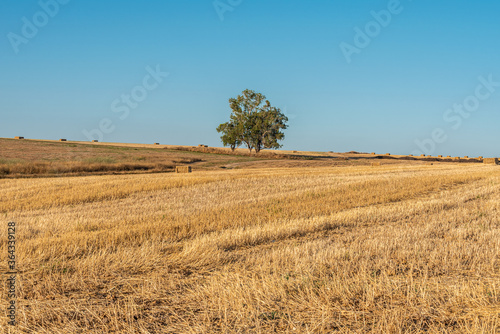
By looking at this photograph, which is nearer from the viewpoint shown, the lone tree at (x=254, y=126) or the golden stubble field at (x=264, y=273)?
the golden stubble field at (x=264, y=273)

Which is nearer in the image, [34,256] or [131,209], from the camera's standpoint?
[34,256]

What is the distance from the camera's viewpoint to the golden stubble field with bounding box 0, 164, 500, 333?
4.58 metres

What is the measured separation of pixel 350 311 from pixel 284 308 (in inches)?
32.5

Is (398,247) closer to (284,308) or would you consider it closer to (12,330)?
(284,308)

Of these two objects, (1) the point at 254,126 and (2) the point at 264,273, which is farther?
(1) the point at 254,126

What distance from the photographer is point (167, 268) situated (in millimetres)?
6715

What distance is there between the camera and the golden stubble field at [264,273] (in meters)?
4.58

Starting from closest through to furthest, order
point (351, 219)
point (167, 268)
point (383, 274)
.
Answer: point (383, 274), point (167, 268), point (351, 219)

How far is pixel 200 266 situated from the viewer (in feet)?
22.7

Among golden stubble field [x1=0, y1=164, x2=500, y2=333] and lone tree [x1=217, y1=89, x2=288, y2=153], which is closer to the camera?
golden stubble field [x1=0, y1=164, x2=500, y2=333]

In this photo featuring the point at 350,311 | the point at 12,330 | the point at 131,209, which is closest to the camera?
the point at 12,330

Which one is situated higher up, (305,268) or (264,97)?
(264,97)

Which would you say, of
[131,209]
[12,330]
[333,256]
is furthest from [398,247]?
[131,209]

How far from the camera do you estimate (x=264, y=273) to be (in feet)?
20.6
